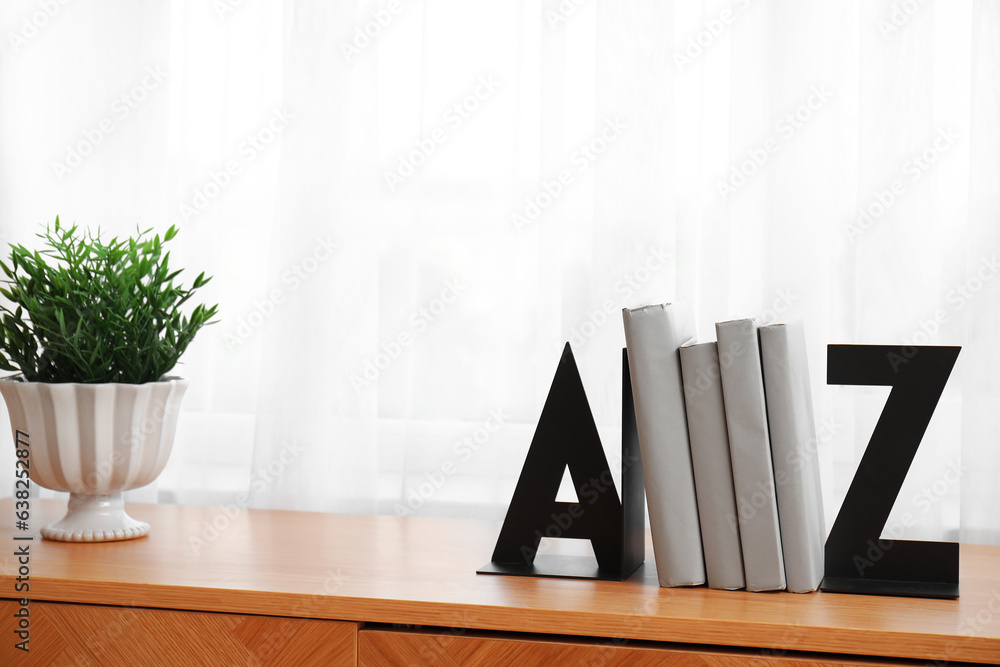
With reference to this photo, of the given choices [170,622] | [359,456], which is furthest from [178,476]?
[170,622]

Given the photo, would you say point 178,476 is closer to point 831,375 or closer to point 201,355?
point 201,355

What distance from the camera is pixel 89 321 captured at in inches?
38.8

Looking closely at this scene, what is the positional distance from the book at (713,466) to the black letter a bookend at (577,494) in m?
0.08

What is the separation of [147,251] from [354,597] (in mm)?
542

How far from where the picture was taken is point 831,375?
83 centimetres
